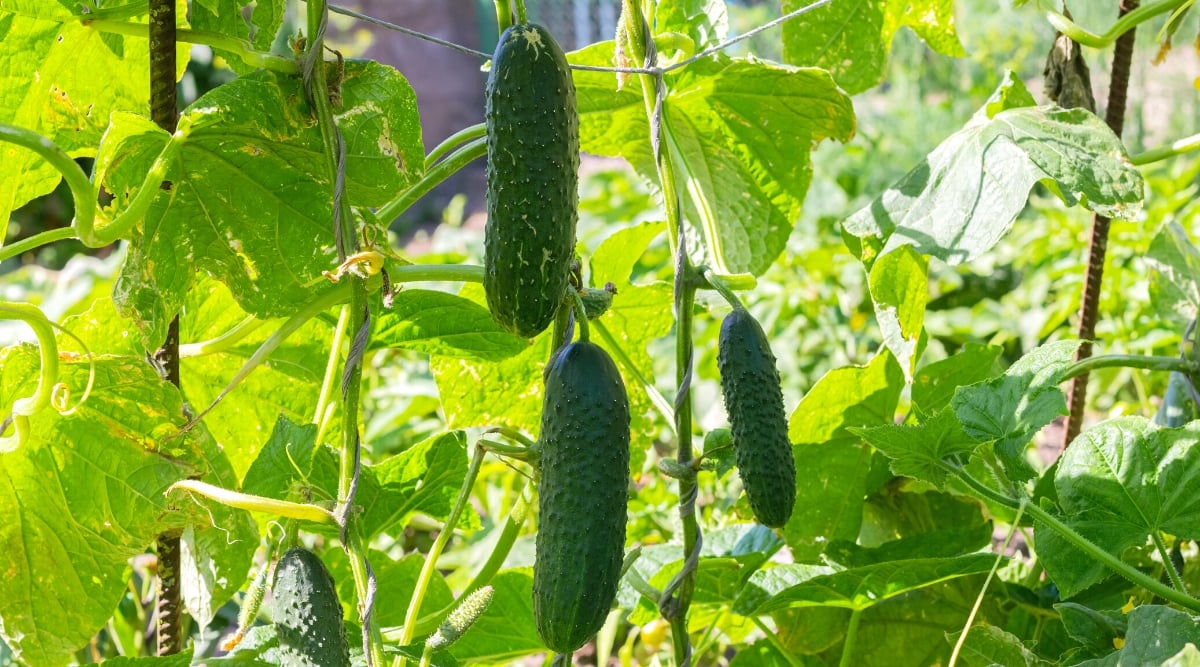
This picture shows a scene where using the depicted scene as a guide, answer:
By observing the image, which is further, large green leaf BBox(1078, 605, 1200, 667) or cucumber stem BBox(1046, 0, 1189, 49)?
cucumber stem BBox(1046, 0, 1189, 49)

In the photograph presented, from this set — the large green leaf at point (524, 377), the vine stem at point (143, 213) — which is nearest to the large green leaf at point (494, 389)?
the large green leaf at point (524, 377)

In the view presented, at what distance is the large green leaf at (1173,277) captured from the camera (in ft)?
5.73

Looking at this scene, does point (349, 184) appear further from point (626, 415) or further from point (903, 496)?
point (903, 496)

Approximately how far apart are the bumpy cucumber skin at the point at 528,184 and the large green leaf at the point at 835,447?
0.74 meters

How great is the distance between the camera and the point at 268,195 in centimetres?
123

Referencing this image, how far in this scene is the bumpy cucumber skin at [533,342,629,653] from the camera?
0.89m

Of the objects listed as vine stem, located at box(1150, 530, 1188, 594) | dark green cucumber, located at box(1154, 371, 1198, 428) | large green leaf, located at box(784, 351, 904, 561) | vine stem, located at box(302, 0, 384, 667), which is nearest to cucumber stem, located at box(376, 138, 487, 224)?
vine stem, located at box(302, 0, 384, 667)

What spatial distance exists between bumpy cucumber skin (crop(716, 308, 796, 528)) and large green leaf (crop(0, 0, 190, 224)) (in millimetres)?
712

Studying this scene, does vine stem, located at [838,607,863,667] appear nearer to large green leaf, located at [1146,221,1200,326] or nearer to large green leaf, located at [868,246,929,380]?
large green leaf, located at [868,246,929,380]

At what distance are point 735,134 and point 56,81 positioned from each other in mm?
928

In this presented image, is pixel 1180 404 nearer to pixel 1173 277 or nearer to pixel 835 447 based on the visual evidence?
pixel 1173 277

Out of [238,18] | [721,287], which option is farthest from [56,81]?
[721,287]

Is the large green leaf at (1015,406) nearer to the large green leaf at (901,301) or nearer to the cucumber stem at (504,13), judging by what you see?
the large green leaf at (901,301)

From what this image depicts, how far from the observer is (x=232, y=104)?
3.70 ft
